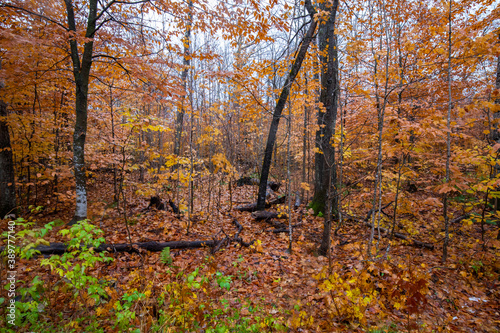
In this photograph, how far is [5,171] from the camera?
633cm

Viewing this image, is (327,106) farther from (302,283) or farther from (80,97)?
(80,97)

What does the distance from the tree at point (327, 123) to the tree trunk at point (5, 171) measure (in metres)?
9.04

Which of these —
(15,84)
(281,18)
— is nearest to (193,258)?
(281,18)

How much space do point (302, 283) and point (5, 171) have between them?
9227 mm

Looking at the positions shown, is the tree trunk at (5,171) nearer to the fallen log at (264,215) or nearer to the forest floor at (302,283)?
the forest floor at (302,283)

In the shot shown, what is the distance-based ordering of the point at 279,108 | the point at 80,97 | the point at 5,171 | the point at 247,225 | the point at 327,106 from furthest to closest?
the point at 279,108
the point at 247,225
the point at 5,171
the point at 80,97
the point at 327,106

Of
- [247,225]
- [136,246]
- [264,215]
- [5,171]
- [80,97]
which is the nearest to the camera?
[136,246]

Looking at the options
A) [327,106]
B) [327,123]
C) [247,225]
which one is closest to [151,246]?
[247,225]

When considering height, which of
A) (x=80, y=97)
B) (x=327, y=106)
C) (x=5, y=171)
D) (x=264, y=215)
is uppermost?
(x=80, y=97)

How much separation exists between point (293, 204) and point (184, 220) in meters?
4.74

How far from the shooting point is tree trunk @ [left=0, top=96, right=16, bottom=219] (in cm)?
613

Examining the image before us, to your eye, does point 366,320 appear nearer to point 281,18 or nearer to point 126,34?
point 281,18

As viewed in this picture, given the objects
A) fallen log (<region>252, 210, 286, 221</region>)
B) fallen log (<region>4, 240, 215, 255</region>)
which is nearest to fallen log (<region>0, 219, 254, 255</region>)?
fallen log (<region>4, 240, 215, 255</region>)

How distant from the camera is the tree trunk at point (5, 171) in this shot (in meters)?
6.13
